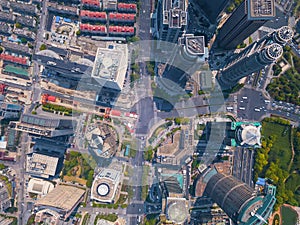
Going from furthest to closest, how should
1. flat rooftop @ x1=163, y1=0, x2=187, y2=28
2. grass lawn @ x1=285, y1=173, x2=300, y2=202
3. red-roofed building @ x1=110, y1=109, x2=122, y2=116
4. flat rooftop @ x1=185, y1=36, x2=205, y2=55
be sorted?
red-roofed building @ x1=110, y1=109, x2=122, y2=116
grass lawn @ x1=285, y1=173, x2=300, y2=202
flat rooftop @ x1=163, y1=0, x2=187, y2=28
flat rooftop @ x1=185, y1=36, x2=205, y2=55

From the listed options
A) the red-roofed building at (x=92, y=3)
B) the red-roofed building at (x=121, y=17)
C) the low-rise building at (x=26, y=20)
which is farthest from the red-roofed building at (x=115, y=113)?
the low-rise building at (x=26, y=20)

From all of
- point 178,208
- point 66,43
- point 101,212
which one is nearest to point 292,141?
point 178,208

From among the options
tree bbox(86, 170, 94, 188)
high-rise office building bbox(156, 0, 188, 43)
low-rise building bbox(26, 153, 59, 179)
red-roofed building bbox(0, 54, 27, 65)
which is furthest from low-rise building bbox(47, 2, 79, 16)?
tree bbox(86, 170, 94, 188)

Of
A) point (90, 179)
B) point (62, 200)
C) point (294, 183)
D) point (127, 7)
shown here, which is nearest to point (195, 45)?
point (127, 7)

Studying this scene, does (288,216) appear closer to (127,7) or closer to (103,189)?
(103,189)

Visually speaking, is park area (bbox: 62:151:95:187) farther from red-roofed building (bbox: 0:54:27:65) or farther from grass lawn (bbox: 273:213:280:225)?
grass lawn (bbox: 273:213:280:225)

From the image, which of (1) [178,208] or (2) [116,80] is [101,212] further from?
(2) [116,80]
